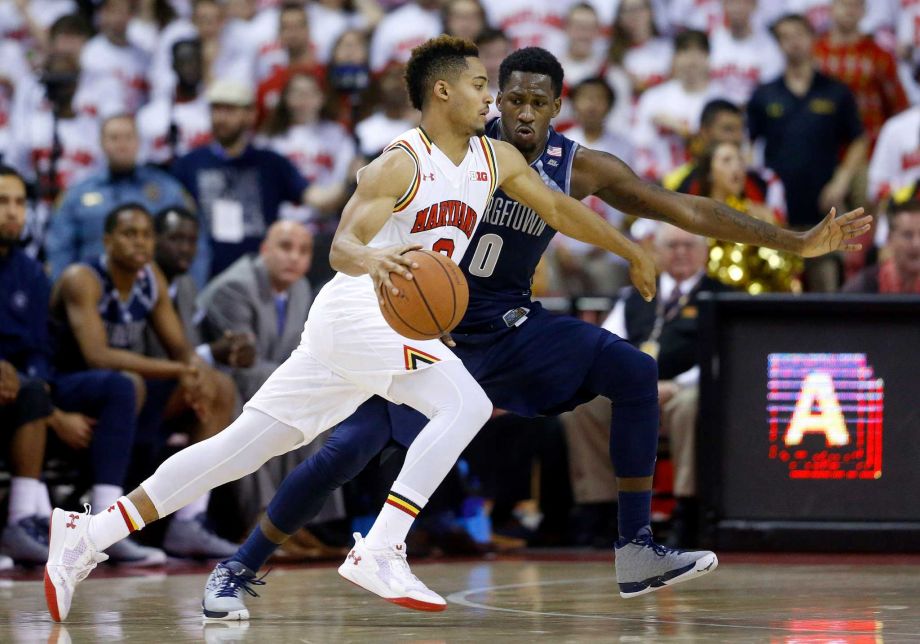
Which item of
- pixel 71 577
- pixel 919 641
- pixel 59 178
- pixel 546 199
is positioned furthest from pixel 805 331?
pixel 59 178

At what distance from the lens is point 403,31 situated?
12.0 metres

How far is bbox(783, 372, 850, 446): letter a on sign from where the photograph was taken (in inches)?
305

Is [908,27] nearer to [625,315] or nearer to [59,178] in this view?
[625,315]

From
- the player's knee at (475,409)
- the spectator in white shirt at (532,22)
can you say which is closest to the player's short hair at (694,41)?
the spectator in white shirt at (532,22)

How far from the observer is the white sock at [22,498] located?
7500mm

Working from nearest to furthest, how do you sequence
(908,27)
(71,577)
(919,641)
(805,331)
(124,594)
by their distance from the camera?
(919,641), (71,577), (124,594), (805,331), (908,27)

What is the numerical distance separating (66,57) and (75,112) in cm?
42

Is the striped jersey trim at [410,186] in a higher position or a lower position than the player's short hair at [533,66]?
lower

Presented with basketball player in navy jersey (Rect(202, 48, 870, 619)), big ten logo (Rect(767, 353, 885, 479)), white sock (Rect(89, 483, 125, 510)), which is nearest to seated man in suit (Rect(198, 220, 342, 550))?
white sock (Rect(89, 483, 125, 510))

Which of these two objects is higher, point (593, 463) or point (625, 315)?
point (625, 315)

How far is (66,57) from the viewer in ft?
38.1

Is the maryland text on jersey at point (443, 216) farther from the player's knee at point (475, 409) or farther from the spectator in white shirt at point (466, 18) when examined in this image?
the spectator in white shirt at point (466, 18)

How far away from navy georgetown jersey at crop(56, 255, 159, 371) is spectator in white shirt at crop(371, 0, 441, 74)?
13.6 feet

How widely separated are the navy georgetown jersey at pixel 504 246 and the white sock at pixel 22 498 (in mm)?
2828
